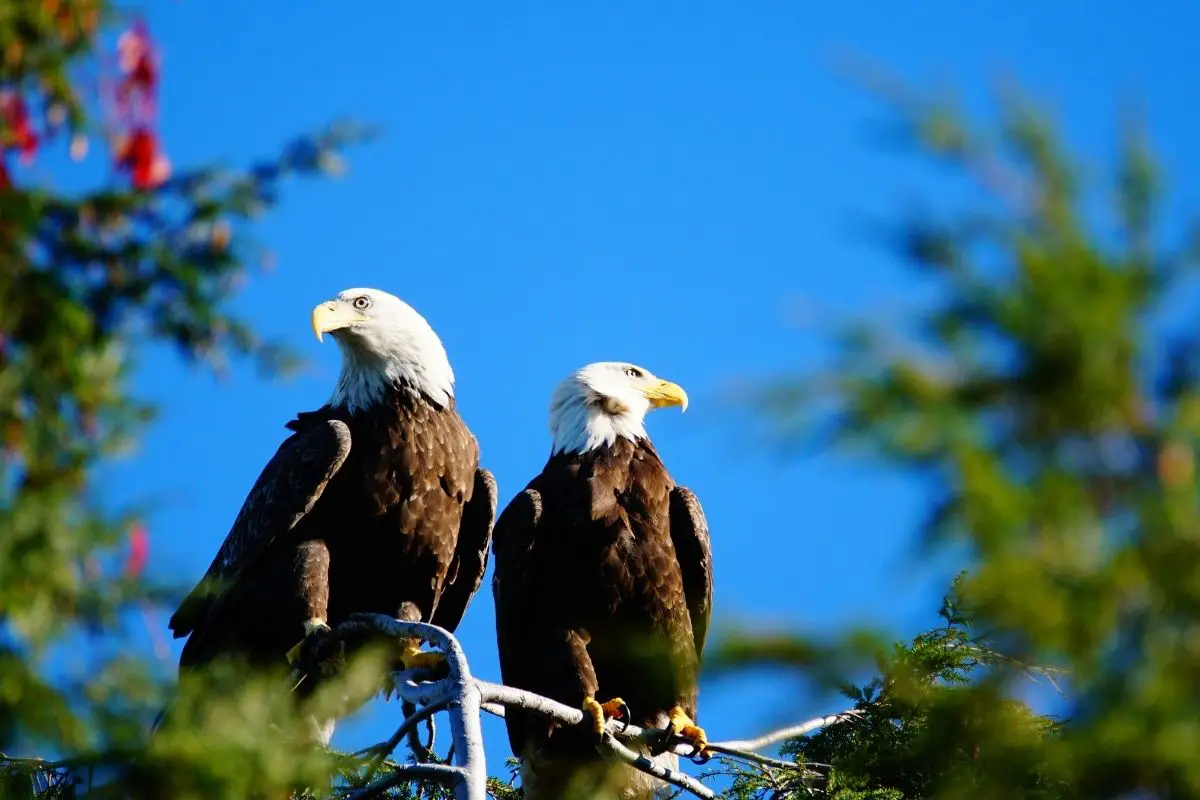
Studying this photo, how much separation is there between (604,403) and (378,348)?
1.25 meters

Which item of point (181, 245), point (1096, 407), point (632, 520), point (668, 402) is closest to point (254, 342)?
point (181, 245)

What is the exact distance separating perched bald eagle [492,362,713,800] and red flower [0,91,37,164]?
4269 millimetres

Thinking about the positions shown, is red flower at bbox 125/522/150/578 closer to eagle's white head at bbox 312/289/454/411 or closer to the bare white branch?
the bare white branch

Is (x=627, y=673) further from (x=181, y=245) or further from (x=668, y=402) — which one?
(x=181, y=245)

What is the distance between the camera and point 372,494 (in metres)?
6.73

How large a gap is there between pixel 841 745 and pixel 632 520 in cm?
148

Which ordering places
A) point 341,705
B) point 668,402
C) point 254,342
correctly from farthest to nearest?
point 668,402
point 341,705
point 254,342

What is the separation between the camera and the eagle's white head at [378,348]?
7.21 m

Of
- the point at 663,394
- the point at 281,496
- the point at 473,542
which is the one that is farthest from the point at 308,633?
the point at 663,394

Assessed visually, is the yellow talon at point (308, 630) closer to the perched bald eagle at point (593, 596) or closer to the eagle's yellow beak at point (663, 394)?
the perched bald eagle at point (593, 596)

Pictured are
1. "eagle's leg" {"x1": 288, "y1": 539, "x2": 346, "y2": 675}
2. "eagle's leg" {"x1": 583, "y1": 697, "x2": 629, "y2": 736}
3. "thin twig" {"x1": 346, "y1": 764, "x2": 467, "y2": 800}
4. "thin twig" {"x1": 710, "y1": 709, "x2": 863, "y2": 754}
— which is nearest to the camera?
"thin twig" {"x1": 346, "y1": 764, "x2": 467, "y2": 800}

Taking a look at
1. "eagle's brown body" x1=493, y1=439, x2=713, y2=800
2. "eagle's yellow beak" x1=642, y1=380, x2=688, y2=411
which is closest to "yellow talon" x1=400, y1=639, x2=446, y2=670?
"eagle's brown body" x1=493, y1=439, x2=713, y2=800

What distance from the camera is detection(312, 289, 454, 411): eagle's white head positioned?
23.7ft

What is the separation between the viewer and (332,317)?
7277 millimetres
